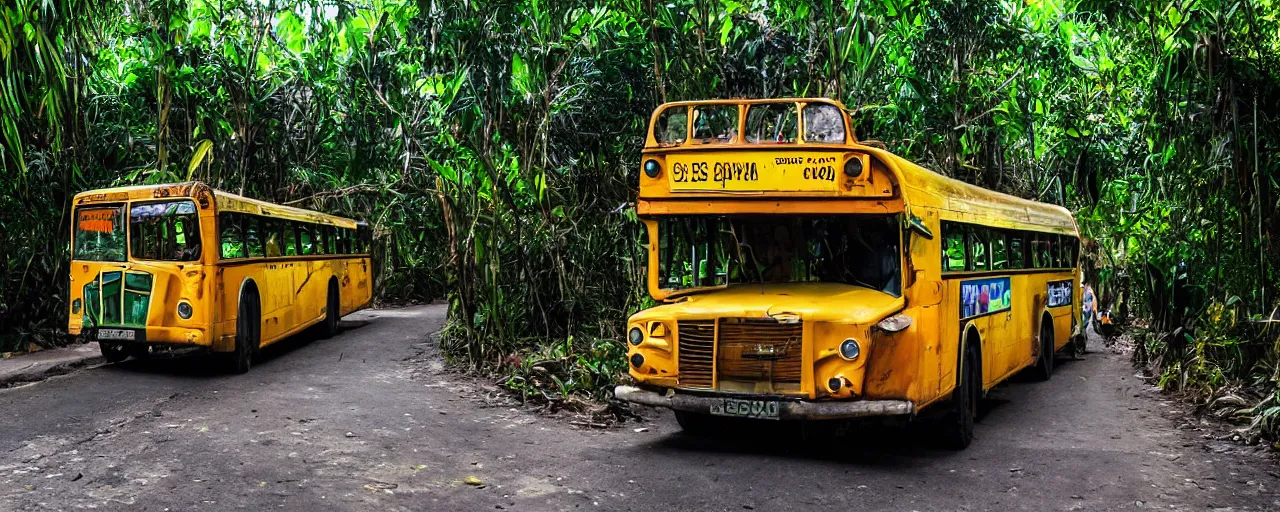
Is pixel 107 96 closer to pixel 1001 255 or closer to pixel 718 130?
pixel 718 130

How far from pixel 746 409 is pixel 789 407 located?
33cm

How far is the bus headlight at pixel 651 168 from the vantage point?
870 cm

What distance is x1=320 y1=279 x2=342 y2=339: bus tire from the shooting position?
18.3 m

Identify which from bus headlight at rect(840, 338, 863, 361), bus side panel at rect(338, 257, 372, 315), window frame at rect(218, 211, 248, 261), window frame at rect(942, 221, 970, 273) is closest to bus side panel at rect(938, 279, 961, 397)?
window frame at rect(942, 221, 970, 273)

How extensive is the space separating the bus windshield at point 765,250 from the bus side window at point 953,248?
2.09 feet

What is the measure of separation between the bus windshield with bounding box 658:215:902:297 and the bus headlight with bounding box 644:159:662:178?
1.40ft

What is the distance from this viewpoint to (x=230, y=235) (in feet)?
42.5

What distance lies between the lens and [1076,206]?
846 inches

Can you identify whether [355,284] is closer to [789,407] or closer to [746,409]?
[746,409]

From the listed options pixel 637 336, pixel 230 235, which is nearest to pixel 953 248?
pixel 637 336

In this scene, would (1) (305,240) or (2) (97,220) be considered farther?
(1) (305,240)

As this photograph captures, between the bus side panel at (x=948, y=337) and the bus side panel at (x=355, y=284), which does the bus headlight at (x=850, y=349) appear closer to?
the bus side panel at (x=948, y=337)

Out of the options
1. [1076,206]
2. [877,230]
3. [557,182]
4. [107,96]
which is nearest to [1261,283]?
[877,230]

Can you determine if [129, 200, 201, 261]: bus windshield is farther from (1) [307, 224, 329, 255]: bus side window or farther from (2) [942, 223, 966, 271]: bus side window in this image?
(2) [942, 223, 966, 271]: bus side window
